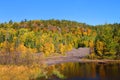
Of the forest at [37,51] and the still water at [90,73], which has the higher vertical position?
→ the forest at [37,51]

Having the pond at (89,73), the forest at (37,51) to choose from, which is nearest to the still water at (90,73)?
the pond at (89,73)

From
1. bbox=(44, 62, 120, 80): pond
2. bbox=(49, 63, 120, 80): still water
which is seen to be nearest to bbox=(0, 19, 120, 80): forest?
bbox=(44, 62, 120, 80): pond

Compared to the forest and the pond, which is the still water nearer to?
the pond

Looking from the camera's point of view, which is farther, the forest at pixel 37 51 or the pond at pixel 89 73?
the pond at pixel 89 73

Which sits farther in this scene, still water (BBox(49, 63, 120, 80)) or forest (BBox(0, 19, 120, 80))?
still water (BBox(49, 63, 120, 80))

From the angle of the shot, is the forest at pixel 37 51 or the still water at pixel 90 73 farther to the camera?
the still water at pixel 90 73

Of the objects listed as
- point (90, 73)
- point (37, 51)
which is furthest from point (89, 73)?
point (37, 51)

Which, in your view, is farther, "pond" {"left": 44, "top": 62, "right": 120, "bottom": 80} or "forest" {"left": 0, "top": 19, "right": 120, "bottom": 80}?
"pond" {"left": 44, "top": 62, "right": 120, "bottom": 80}

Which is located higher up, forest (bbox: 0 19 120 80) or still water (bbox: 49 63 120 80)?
forest (bbox: 0 19 120 80)

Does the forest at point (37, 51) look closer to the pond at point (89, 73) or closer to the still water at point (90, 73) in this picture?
the pond at point (89, 73)

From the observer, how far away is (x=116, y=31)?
112 m

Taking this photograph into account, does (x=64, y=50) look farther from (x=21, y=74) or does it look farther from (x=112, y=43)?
(x=21, y=74)

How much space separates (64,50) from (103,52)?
57319mm

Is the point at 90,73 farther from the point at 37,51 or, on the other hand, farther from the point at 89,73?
the point at 37,51
